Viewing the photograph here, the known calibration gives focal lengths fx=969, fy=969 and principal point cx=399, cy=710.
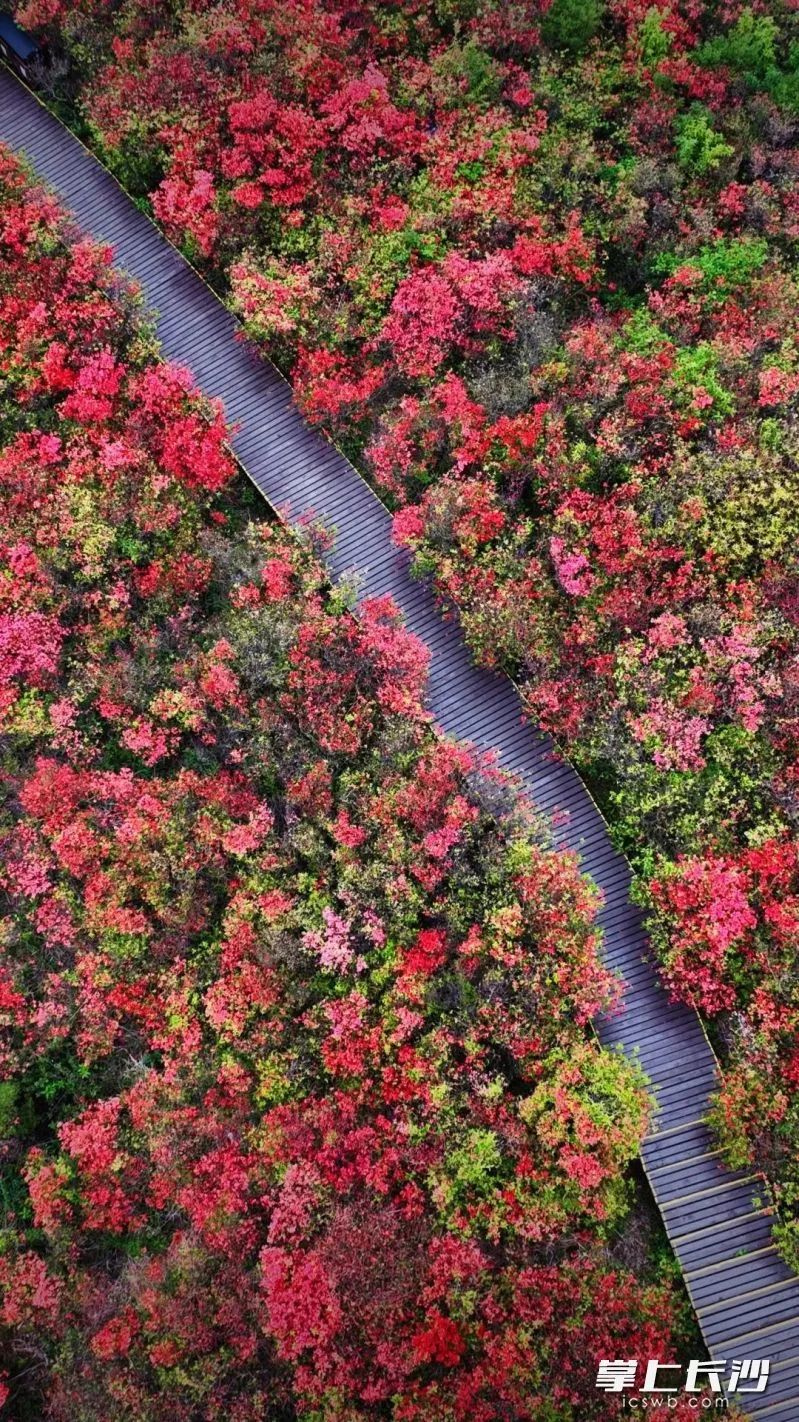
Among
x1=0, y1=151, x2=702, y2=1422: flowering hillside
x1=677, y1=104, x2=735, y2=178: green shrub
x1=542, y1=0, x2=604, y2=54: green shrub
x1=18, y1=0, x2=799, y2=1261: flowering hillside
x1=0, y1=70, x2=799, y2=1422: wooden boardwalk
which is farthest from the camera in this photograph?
x1=542, y1=0, x2=604, y2=54: green shrub

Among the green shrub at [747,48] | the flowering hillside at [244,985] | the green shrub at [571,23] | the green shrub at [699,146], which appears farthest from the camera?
the green shrub at [571,23]

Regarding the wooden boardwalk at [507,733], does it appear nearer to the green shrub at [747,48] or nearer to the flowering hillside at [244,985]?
the flowering hillside at [244,985]

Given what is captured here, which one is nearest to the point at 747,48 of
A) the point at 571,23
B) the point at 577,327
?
the point at 571,23

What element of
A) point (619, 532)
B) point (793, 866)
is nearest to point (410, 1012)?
point (793, 866)

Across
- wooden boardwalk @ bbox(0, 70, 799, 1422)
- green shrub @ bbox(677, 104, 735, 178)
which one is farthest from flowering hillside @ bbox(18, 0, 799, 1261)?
wooden boardwalk @ bbox(0, 70, 799, 1422)

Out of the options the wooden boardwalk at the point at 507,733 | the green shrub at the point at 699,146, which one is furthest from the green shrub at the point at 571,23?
the wooden boardwalk at the point at 507,733

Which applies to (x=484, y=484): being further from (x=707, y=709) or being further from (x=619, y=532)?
(x=707, y=709)

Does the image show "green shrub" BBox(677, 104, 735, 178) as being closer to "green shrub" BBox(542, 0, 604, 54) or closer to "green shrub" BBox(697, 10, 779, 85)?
"green shrub" BBox(697, 10, 779, 85)
